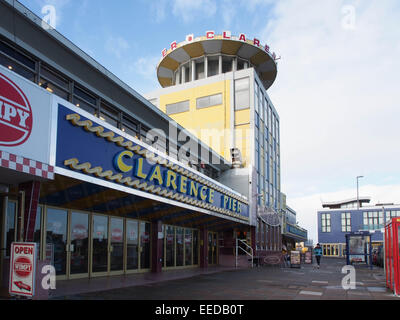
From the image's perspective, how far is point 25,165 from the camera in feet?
28.1

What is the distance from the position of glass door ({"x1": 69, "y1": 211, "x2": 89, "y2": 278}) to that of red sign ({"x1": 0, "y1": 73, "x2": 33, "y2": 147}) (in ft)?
20.6

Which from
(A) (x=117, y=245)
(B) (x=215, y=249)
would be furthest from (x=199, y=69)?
(A) (x=117, y=245)

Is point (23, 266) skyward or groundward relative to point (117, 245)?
skyward

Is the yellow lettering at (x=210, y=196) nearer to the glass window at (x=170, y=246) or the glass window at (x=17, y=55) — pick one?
the glass window at (x=170, y=246)

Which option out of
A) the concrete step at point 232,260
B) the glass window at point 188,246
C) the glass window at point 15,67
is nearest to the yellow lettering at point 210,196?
the glass window at point 188,246

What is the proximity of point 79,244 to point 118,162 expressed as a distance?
14.2 ft

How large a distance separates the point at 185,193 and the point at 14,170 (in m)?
10.0

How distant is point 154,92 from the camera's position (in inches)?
1495

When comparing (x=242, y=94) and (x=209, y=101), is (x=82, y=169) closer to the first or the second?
(x=242, y=94)

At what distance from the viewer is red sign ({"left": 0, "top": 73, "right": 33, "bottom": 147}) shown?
8203 millimetres

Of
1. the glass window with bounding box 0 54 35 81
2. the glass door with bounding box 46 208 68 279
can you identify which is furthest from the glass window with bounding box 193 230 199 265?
the glass window with bounding box 0 54 35 81

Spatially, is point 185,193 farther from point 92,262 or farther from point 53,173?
point 53,173

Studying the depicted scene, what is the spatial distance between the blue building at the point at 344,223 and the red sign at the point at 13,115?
6881cm

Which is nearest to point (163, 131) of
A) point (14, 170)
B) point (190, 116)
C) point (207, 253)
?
point (207, 253)
